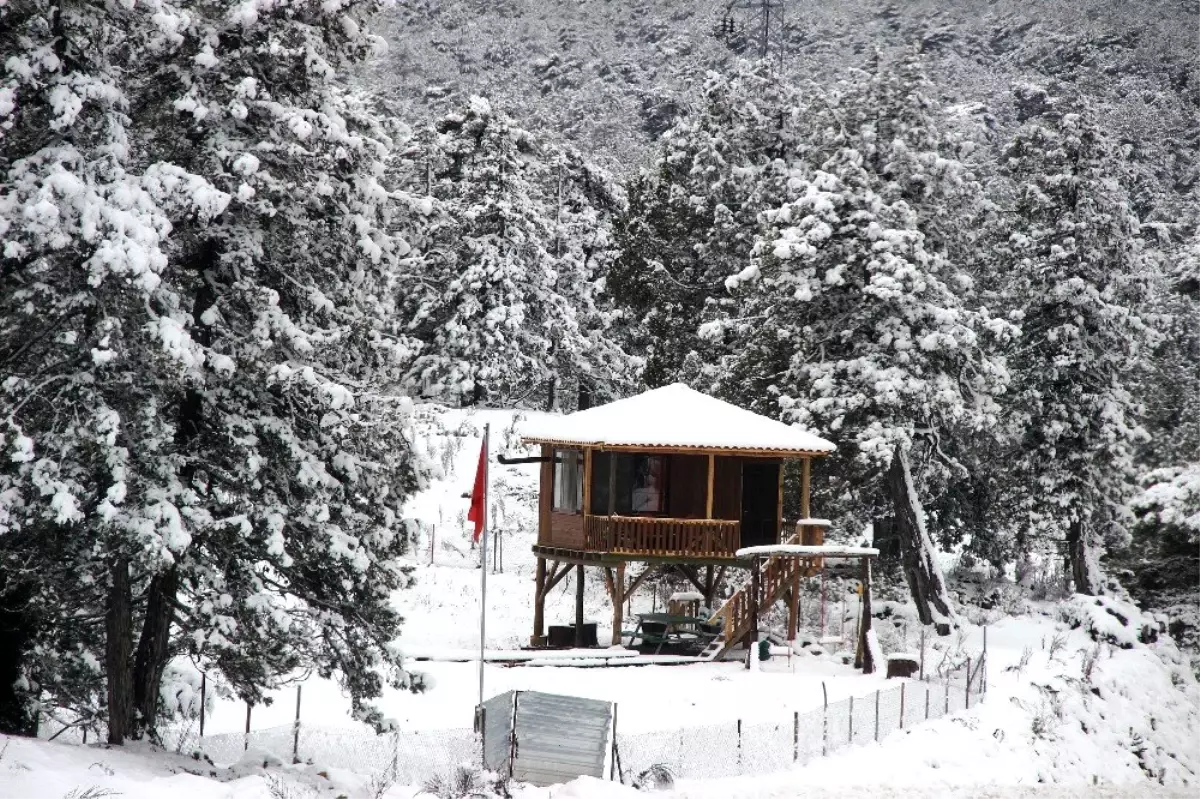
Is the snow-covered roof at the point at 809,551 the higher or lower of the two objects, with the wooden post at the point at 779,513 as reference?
lower

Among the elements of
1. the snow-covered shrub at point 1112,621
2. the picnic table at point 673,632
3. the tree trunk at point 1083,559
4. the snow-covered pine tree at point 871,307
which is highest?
the snow-covered pine tree at point 871,307

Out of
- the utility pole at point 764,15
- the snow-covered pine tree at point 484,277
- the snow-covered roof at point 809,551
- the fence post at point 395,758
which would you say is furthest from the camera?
the utility pole at point 764,15

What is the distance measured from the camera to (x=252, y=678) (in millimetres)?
15008

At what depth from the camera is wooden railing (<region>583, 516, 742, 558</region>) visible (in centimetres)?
2738

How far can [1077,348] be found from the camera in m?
34.7

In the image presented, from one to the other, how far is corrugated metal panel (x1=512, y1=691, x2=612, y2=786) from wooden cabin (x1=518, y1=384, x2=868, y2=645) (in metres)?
10.0

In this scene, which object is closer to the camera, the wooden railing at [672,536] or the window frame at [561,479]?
the wooden railing at [672,536]

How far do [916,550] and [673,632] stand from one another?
8041 millimetres

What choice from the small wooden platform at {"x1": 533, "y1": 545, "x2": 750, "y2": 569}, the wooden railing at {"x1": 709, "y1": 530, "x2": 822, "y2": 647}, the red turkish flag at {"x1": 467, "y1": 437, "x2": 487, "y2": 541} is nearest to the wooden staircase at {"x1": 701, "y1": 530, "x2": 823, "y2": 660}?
the wooden railing at {"x1": 709, "y1": 530, "x2": 822, "y2": 647}

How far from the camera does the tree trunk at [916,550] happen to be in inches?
1265

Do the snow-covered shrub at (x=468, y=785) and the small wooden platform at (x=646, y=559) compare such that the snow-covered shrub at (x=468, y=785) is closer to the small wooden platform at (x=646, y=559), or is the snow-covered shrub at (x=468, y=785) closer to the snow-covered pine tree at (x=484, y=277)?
the small wooden platform at (x=646, y=559)

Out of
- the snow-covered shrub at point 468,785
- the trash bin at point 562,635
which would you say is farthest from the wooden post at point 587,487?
the snow-covered shrub at point 468,785

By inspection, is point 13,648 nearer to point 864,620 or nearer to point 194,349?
point 194,349

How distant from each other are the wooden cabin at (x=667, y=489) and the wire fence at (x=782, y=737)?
5467 mm
